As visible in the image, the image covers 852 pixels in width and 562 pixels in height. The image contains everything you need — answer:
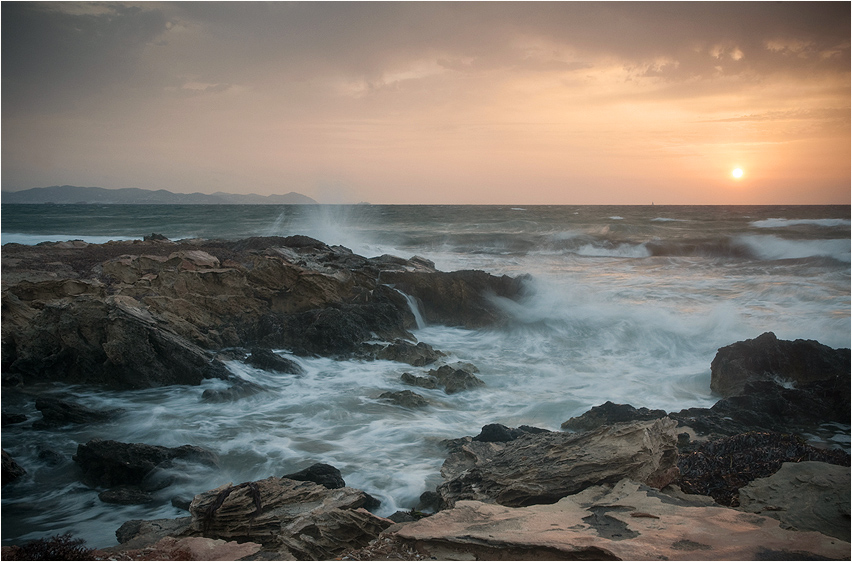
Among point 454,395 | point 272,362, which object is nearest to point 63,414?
point 272,362

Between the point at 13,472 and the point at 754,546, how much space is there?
680 centimetres

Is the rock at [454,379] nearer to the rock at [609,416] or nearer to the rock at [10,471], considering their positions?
the rock at [609,416]

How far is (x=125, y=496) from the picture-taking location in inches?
191

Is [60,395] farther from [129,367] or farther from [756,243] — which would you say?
[756,243]

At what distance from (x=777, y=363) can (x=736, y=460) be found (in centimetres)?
419

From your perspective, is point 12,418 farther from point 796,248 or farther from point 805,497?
point 796,248

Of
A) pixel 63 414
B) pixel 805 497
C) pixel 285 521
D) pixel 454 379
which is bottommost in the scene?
pixel 63 414

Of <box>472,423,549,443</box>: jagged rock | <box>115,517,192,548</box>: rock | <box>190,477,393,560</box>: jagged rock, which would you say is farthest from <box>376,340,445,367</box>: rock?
<box>115,517,192,548</box>: rock

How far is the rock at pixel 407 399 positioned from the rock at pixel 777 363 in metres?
4.80

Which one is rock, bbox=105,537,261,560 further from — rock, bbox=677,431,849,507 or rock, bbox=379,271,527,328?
rock, bbox=379,271,527,328

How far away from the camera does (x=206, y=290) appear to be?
10969 millimetres

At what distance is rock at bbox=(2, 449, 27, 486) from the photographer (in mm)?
5203

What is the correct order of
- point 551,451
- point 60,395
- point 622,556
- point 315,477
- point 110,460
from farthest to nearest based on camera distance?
point 60,395 → point 110,460 → point 315,477 → point 551,451 → point 622,556

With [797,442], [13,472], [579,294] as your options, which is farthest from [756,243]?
[13,472]
